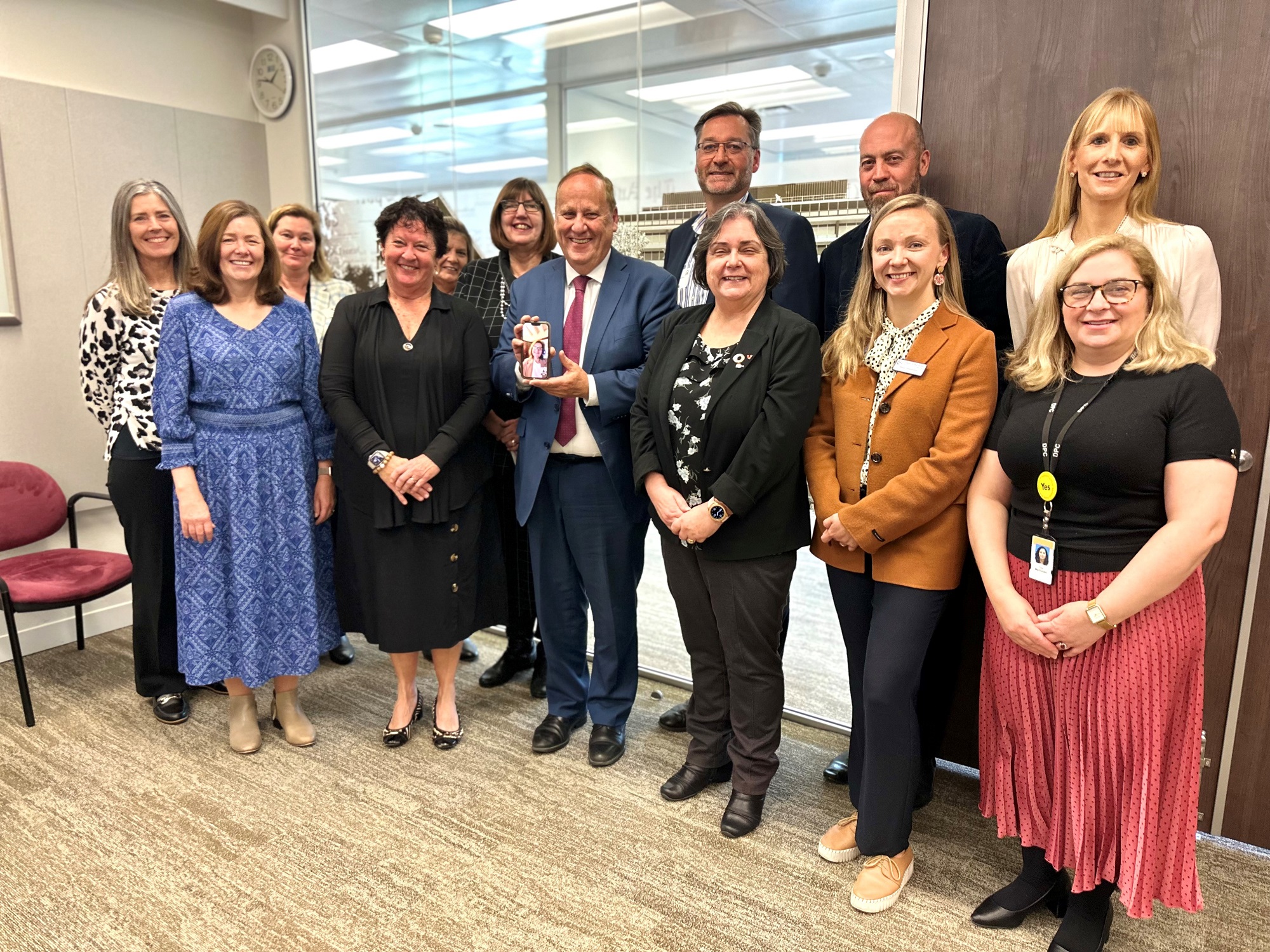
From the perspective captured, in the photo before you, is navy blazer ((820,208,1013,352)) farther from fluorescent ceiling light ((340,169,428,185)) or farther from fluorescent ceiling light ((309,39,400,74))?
fluorescent ceiling light ((309,39,400,74))

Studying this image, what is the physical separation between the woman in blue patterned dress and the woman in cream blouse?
2.25 metres

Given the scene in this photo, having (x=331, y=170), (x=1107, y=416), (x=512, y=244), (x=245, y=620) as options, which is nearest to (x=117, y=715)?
(x=245, y=620)

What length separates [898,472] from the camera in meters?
2.08

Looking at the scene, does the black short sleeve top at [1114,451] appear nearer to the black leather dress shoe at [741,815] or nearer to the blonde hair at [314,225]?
the black leather dress shoe at [741,815]

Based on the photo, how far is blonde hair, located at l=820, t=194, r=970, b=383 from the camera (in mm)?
2051

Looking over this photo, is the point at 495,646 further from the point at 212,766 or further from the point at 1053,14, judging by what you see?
the point at 1053,14

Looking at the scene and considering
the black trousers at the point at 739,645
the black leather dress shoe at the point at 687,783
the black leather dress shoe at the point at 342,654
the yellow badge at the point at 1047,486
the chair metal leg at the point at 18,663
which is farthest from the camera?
the black leather dress shoe at the point at 342,654

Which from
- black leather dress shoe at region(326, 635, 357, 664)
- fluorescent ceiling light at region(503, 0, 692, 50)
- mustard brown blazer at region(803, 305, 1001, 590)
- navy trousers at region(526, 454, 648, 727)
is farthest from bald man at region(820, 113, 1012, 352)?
black leather dress shoe at region(326, 635, 357, 664)

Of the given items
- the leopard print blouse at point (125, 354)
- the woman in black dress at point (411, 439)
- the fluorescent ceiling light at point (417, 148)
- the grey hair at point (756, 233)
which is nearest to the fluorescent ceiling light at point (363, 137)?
the fluorescent ceiling light at point (417, 148)

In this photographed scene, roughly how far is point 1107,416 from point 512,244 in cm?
219

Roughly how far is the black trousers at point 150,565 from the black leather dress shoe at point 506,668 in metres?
1.13

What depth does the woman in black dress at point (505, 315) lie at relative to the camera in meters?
3.10

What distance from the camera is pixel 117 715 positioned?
3.21 meters

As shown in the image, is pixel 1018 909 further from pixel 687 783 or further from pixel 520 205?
pixel 520 205
